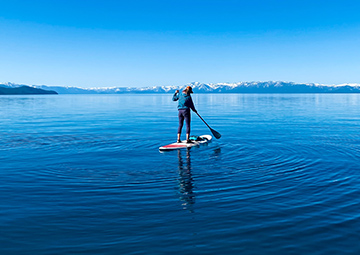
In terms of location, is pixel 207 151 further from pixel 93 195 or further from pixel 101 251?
pixel 101 251

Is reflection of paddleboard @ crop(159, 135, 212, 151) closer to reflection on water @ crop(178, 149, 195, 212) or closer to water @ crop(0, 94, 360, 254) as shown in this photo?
water @ crop(0, 94, 360, 254)

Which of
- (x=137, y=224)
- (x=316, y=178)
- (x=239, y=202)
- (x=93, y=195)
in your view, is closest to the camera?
(x=137, y=224)

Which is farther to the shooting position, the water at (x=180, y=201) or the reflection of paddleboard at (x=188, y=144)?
the reflection of paddleboard at (x=188, y=144)

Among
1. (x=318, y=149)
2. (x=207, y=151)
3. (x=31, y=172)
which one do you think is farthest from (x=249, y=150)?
(x=31, y=172)

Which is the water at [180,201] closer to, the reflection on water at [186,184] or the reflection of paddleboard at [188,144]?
the reflection on water at [186,184]

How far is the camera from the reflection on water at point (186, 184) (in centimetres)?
788

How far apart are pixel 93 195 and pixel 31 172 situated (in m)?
3.95

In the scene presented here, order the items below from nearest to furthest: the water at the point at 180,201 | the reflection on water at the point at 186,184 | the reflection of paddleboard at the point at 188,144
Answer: the water at the point at 180,201 < the reflection on water at the point at 186,184 < the reflection of paddleboard at the point at 188,144

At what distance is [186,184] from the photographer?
9508 millimetres

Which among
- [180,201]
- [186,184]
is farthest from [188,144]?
[180,201]

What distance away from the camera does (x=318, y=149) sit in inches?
609

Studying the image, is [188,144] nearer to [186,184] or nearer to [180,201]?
[186,184]

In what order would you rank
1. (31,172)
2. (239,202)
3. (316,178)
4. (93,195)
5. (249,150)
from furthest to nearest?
(249,150)
(31,172)
(316,178)
(93,195)
(239,202)

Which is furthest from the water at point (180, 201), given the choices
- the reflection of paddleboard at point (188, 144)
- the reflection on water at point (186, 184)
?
the reflection of paddleboard at point (188, 144)
